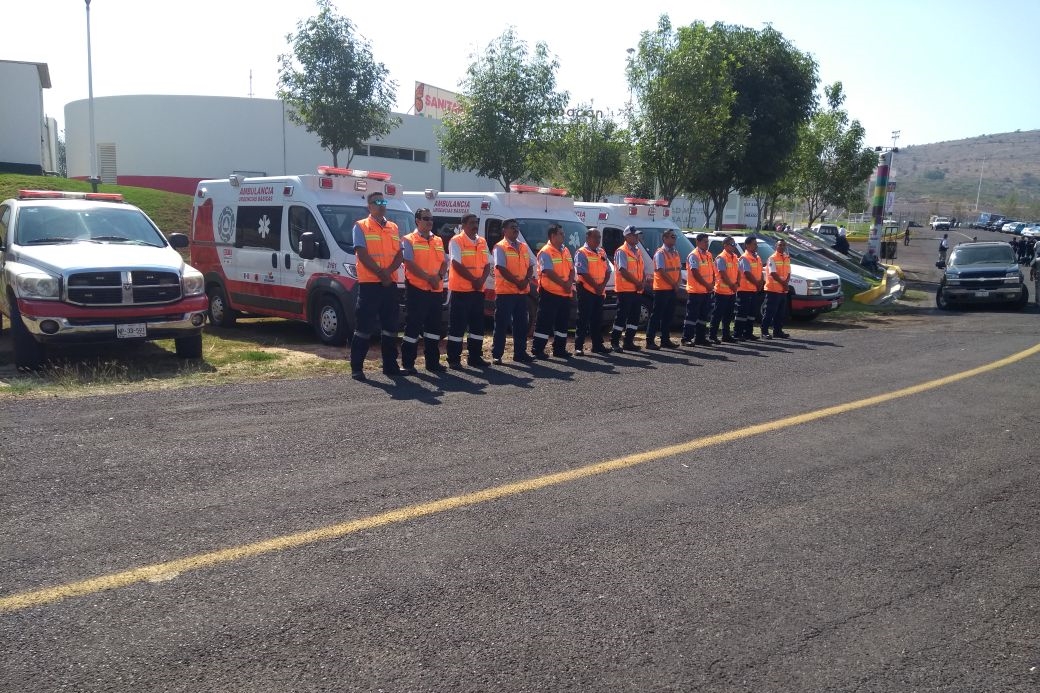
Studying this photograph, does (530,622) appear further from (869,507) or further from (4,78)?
(4,78)

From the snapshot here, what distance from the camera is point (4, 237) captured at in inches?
413

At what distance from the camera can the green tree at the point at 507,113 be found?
24.0 metres

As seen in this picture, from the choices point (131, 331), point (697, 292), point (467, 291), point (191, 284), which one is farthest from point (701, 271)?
point (131, 331)

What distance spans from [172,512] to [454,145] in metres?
21.7

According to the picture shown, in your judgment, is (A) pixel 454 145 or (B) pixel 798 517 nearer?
(B) pixel 798 517

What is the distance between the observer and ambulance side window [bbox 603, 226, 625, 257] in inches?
623

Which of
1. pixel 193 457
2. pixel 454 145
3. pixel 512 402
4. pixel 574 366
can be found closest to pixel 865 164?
pixel 454 145

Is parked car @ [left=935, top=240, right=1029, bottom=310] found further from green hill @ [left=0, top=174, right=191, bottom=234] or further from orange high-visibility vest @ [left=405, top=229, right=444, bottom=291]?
green hill @ [left=0, top=174, right=191, bottom=234]

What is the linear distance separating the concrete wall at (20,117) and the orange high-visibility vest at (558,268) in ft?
90.1

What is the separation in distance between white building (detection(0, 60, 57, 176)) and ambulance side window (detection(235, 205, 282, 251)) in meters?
22.6

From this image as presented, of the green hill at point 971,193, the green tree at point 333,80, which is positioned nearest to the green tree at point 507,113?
the green tree at point 333,80

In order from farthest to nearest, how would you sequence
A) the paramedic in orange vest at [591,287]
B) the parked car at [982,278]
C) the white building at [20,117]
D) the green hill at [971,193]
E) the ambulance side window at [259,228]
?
the green hill at [971,193] < the white building at [20,117] < the parked car at [982,278] < the ambulance side window at [259,228] < the paramedic in orange vest at [591,287]

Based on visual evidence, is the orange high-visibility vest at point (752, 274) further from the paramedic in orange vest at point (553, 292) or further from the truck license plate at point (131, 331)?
the truck license plate at point (131, 331)

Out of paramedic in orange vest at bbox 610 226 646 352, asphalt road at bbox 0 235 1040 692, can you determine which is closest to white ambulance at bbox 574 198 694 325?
paramedic in orange vest at bbox 610 226 646 352
